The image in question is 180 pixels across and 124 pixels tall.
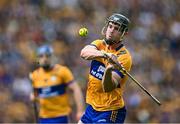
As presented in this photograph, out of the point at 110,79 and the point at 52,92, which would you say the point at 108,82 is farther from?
the point at 52,92

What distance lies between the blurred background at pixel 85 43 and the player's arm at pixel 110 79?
7.09 meters

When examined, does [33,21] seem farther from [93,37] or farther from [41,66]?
[41,66]

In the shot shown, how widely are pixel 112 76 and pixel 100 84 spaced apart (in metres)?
0.31

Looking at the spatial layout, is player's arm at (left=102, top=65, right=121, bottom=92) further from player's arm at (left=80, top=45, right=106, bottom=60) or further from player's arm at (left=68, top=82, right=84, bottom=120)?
player's arm at (left=68, top=82, right=84, bottom=120)

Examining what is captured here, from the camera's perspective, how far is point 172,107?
16.9m

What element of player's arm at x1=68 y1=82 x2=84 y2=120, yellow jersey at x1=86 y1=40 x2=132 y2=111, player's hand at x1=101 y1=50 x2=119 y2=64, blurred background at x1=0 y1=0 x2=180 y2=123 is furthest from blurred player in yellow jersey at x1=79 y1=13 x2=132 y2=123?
blurred background at x1=0 y1=0 x2=180 y2=123

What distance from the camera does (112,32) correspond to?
9.12 m

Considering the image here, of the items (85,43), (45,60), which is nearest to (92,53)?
(45,60)

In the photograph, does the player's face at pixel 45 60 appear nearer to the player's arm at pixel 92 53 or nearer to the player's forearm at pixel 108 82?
the player's arm at pixel 92 53

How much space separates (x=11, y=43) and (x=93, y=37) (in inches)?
75.7

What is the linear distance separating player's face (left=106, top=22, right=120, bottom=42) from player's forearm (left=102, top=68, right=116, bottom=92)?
0.54m

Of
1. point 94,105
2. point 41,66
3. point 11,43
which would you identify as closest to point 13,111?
point 11,43

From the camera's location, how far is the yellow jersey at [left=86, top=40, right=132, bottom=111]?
9.23 metres

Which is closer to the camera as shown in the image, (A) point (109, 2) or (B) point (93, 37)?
(B) point (93, 37)
